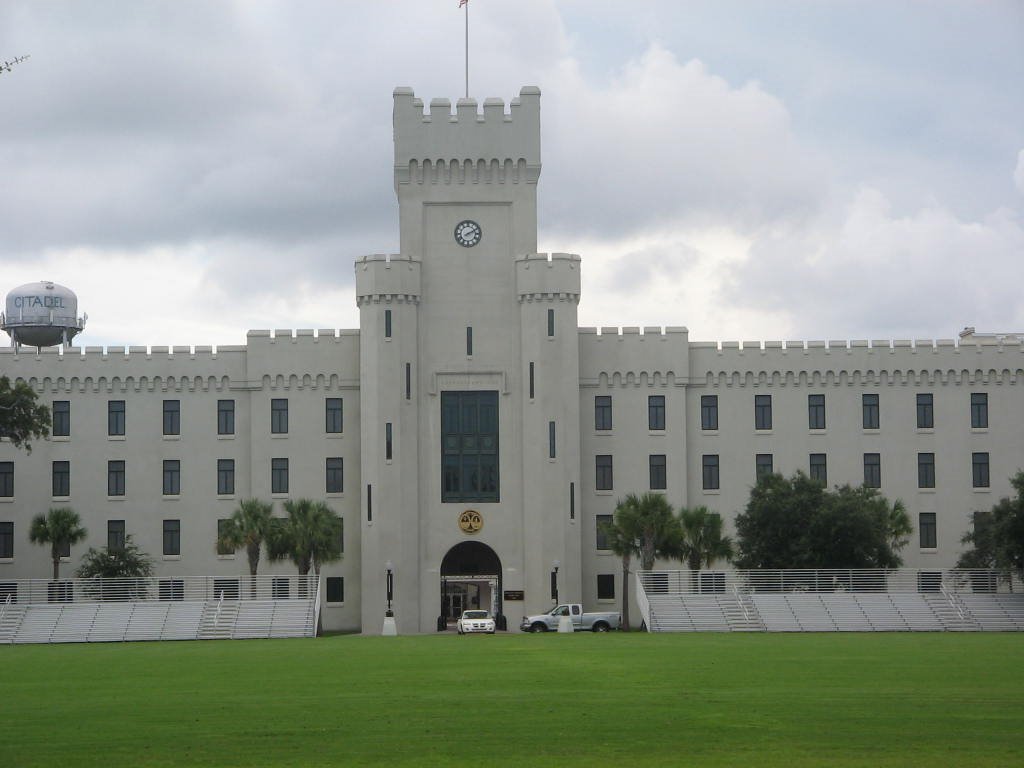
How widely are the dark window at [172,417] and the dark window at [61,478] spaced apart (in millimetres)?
5055

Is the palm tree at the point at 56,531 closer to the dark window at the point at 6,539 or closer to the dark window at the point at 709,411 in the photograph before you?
the dark window at the point at 6,539

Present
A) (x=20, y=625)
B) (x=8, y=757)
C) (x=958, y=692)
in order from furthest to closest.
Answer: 1. (x=20, y=625)
2. (x=958, y=692)
3. (x=8, y=757)

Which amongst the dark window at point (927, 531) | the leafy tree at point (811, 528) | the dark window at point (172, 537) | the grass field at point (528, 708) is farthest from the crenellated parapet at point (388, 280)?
the grass field at point (528, 708)

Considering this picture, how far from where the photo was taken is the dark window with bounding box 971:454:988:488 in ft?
246

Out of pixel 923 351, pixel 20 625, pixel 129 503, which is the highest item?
pixel 923 351

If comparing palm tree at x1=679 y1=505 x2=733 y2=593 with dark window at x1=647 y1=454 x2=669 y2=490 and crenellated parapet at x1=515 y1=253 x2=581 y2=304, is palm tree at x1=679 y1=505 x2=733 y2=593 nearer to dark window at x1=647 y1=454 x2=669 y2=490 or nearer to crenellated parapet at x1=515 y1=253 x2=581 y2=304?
dark window at x1=647 y1=454 x2=669 y2=490

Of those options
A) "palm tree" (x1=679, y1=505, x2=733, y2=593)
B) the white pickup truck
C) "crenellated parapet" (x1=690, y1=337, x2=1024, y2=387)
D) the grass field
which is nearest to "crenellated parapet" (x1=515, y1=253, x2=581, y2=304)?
"crenellated parapet" (x1=690, y1=337, x2=1024, y2=387)

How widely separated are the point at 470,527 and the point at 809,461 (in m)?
17.0

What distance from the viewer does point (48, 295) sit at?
262 ft

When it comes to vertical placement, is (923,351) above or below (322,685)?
above

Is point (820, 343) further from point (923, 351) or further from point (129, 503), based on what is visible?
point (129, 503)

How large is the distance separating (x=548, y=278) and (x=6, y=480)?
1103 inches

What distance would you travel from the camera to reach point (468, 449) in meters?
72.4

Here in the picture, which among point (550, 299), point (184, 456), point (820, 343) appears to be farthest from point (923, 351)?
point (184, 456)
